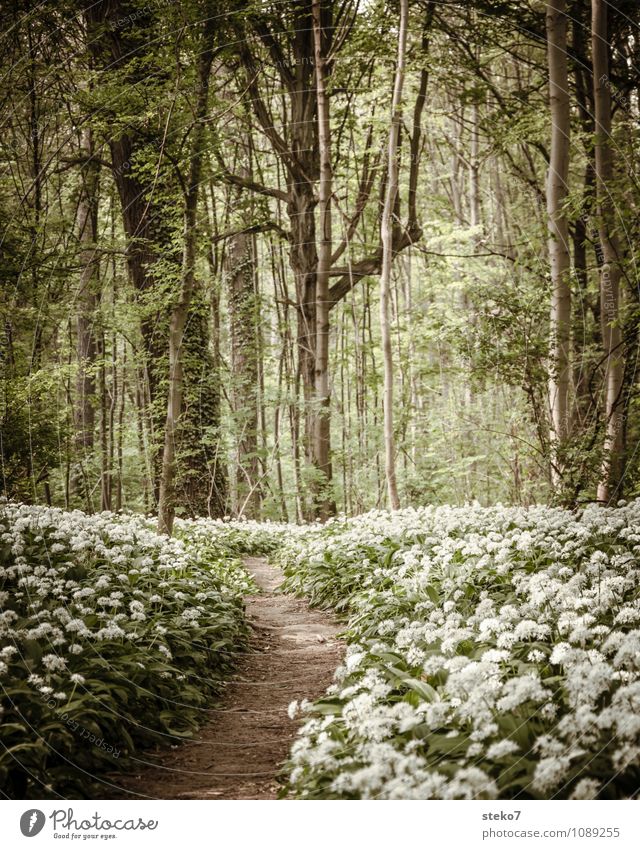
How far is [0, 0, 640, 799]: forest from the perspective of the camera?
3119mm

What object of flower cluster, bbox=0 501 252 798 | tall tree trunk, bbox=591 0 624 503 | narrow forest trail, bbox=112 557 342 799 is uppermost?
tall tree trunk, bbox=591 0 624 503

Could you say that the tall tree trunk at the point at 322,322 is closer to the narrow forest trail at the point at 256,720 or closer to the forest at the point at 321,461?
the forest at the point at 321,461

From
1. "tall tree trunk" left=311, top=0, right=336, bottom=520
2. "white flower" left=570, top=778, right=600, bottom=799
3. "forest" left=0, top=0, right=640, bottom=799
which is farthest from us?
"tall tree trunk" left=311, top=0, right=336, bottom=520

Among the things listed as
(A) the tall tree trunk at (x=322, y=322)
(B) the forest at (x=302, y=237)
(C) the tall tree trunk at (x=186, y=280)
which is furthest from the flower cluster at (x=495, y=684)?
(A) the tall tree trunk at (x=322, y=322)

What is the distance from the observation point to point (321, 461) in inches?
583

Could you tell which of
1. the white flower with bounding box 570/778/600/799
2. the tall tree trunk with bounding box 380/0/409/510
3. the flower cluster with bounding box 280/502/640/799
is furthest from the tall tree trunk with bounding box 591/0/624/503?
the white flower with bounding box 570/778/600/799

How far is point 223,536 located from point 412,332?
779 cm

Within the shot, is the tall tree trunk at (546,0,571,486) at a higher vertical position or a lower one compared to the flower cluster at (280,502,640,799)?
higher

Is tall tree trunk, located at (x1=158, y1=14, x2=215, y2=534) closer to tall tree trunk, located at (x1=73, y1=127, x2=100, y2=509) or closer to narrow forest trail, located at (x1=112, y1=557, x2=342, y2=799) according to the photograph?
narrow forest trail, located at (x1=112, y1=557, x2=342, y2=799)

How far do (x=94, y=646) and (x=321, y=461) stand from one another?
35.0ft

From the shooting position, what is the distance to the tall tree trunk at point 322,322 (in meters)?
13.7

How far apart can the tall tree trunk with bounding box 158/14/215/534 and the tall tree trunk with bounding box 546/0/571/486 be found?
509cm

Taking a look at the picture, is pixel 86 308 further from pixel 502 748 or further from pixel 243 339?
pixel 502 748

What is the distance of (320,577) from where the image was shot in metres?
8.55
